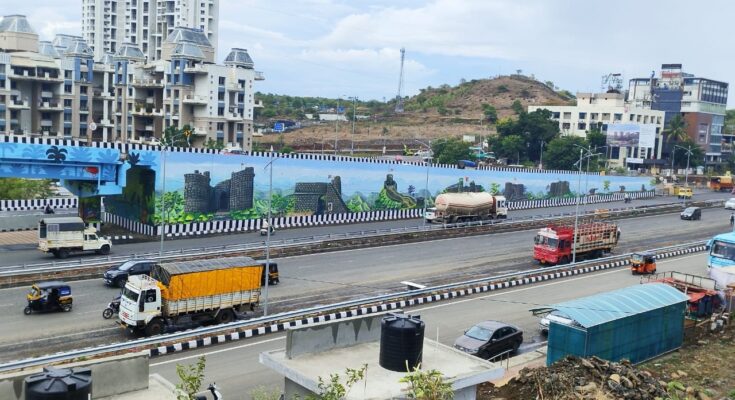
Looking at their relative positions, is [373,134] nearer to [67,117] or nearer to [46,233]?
[67,117]

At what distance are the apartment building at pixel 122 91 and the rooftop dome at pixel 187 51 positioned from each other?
0.51ft

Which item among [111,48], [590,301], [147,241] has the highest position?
[111,48]

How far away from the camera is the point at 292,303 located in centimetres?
3022

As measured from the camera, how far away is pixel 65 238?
38062 millimetres

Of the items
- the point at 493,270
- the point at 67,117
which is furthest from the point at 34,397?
the point at 67,117

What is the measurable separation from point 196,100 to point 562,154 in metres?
55.0

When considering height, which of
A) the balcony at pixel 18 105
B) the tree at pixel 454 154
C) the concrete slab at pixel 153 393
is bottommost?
the concrete slab at pixel 153 393

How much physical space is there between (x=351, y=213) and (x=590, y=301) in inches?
1523

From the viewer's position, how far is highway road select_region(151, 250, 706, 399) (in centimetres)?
2050

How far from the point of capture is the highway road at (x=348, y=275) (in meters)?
24.9

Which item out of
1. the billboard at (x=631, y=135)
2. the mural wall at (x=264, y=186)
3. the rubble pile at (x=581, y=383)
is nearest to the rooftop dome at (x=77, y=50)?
the mural wall at (x=264, y=186)

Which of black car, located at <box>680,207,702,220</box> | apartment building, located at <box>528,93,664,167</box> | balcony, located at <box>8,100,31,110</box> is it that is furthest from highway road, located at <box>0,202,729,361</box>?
apartment building, located at <box>528,93,664,167</box>

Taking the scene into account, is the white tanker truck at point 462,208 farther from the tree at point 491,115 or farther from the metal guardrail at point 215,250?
the tree at point 491,115

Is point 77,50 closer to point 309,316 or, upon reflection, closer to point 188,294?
point 188,294
